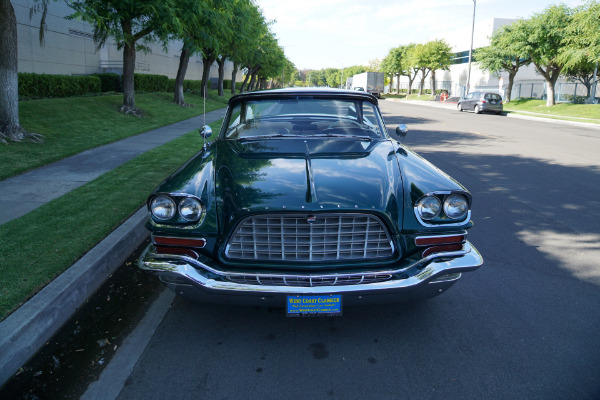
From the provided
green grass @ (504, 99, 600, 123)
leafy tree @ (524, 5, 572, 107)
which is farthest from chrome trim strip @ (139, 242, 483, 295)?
leafy tree @ (524, 5, 572, 107)

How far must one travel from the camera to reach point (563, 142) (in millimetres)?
14094

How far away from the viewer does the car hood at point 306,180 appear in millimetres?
2877

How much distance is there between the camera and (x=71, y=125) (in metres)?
12.8

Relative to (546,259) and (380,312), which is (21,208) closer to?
(380,312)

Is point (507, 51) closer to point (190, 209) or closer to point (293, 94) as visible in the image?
point (293, 94)

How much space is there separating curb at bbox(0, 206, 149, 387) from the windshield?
155 centimetres

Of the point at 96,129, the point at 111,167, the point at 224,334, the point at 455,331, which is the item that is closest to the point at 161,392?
the point at 224,334

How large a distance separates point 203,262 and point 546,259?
3416mm

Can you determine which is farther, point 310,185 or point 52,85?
point 52,85

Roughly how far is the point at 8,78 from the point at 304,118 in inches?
327

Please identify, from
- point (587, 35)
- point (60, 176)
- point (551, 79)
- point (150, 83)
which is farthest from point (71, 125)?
point (551, 79)

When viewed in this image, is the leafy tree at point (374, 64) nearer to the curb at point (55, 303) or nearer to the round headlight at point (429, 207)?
the curb at point (55, 303)

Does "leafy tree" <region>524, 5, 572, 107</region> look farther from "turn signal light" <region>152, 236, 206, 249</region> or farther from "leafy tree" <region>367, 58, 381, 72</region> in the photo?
"leafy tree" <region>367, 58, 381, 72</region>

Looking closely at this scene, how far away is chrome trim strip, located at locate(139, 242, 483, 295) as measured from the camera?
2.71 metres
